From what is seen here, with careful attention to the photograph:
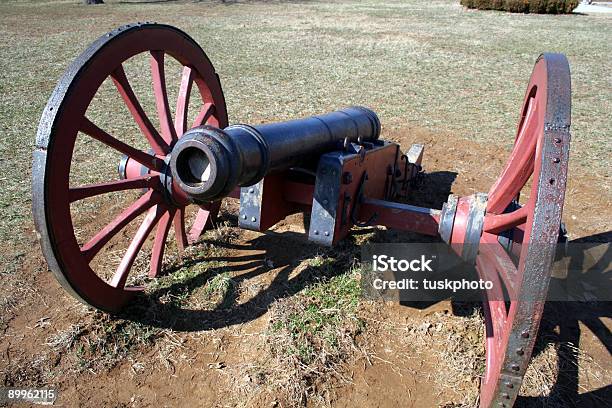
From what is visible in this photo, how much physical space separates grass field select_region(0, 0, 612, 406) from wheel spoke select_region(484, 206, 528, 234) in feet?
2.21

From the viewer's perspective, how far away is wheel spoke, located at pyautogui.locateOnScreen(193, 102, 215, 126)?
3463 millimetres

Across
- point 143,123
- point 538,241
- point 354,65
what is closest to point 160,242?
A: point 143,123

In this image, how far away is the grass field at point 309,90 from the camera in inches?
112

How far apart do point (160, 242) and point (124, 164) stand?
1.71 ft

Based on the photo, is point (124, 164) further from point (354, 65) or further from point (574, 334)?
point (354, 65)

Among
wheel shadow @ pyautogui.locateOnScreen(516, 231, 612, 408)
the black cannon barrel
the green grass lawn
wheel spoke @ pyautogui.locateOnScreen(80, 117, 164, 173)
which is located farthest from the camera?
the green grass lawn

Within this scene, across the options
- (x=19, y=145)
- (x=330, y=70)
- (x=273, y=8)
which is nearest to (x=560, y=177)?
(x=19, y=145)

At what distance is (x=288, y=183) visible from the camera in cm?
300

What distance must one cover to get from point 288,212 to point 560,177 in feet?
5.66

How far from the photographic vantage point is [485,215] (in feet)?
8.79

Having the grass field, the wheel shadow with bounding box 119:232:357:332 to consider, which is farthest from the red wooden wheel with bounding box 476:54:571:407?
the wheel shadow with bounding box 119:232:357:332

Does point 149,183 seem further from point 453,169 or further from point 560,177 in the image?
point 453,169

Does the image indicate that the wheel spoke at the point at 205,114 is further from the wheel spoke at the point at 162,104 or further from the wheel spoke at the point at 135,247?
the wheel spoke at the point at 135,247

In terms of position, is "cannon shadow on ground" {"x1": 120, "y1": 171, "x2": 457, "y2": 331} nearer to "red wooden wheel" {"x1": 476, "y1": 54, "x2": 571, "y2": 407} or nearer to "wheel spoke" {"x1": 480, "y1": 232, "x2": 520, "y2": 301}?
"wheel spoke" {"x1": 480, "y1": 232, "x2": 520, "y2": 301}
